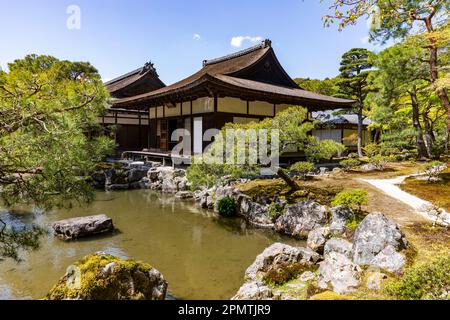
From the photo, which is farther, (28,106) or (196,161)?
(196,161)

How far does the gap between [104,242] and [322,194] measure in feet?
23.4

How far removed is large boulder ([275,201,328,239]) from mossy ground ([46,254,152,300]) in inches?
203

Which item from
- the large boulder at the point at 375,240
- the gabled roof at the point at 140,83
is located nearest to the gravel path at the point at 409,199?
the large boulder at the point at 375,240

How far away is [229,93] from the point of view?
43.6 ft

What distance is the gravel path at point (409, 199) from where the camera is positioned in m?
7.12

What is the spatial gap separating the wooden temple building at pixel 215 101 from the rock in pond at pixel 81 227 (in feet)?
22.1

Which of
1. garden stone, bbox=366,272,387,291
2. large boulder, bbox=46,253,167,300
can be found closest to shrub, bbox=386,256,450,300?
garden stone, bbox=366,272,387,291

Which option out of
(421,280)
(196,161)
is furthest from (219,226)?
(421,280)

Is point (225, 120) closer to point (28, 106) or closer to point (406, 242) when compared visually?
point (406, 242)

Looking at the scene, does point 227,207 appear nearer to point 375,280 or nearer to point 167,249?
point 167,249

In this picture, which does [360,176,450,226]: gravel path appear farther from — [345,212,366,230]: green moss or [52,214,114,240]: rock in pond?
[52,214,114,240]: rock in pond

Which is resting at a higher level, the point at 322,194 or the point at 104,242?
the point at 322,194

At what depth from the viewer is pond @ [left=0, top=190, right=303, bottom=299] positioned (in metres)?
5.35
